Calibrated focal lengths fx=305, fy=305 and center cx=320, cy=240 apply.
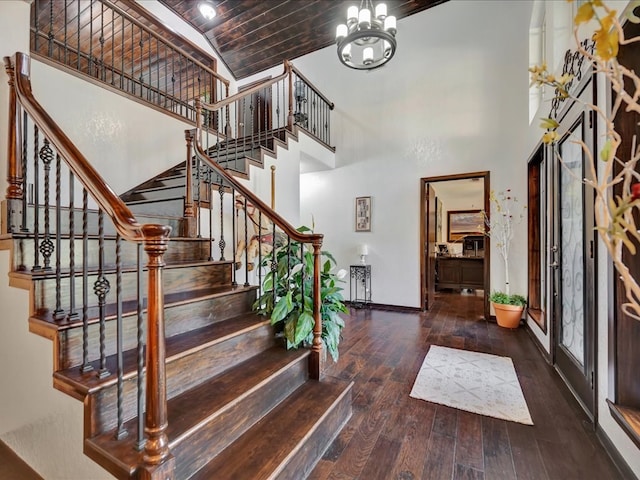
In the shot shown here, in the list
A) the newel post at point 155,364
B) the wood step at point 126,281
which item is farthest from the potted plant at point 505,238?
the newel post at point 155,364

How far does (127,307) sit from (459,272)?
682 cm

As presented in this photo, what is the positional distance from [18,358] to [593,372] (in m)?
3.22

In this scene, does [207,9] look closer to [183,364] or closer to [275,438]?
[183,364]

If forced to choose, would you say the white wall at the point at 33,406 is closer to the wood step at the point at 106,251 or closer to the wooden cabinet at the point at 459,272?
the wood step at the point at 106,251

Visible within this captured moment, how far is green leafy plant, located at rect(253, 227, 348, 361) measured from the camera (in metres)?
2.06

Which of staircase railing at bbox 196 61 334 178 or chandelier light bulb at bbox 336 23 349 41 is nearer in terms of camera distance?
chandelier light bulb at bbox 336 23 349 41

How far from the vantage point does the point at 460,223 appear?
9914mm

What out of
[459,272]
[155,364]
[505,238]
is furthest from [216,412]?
[459,272]

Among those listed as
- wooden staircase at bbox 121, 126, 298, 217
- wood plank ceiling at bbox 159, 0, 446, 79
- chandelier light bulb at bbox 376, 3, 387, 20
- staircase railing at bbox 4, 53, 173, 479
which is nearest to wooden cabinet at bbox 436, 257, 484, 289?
wood plank ceiling at bbox 159, 0, 446, 79

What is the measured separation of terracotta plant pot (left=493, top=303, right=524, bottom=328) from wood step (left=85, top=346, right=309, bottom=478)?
3.18 m

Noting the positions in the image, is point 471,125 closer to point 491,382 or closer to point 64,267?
point 491,382

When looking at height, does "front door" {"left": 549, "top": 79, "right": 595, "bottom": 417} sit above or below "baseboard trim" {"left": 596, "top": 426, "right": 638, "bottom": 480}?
above

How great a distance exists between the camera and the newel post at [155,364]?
3.47 ft

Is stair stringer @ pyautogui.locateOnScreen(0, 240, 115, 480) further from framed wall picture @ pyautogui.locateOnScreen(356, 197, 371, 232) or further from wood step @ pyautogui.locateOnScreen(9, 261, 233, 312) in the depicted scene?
framed wall picture @ pyautogui.locateOnScreen(356, 197, 371, 232)
